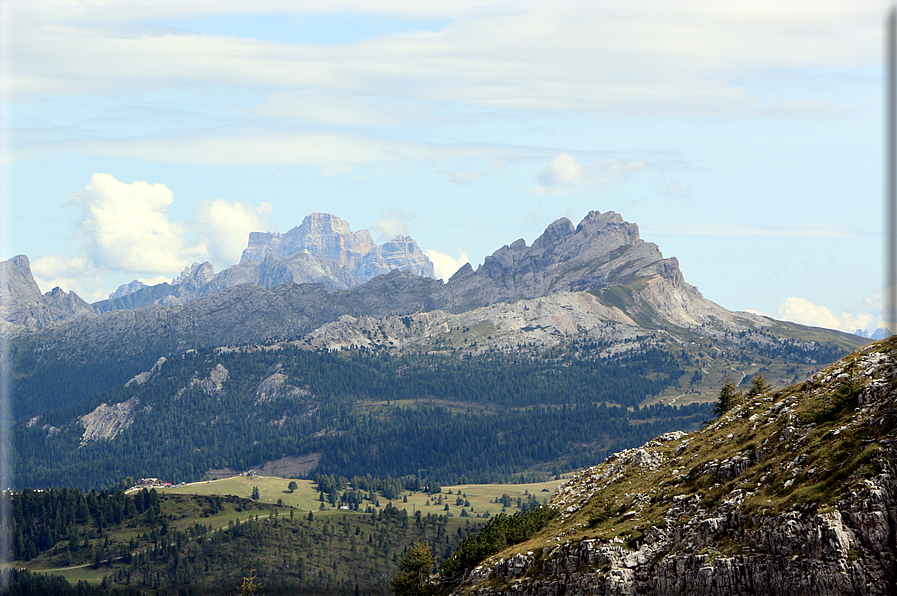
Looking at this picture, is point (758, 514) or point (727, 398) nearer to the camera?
point (758, 514)

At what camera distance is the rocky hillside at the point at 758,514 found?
72.6 meters

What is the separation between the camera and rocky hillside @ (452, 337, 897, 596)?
72.6 meters

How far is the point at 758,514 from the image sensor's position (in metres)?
80.8

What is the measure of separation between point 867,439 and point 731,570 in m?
18.0

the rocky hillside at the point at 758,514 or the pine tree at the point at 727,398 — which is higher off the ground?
the pine tree at the point at 727,398

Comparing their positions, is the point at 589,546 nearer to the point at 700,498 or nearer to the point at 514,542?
the point at 700,498

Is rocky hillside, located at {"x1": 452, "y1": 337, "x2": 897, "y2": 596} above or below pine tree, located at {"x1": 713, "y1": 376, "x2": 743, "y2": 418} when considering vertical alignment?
below

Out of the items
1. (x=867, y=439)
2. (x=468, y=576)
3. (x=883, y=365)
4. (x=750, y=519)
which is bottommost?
(x=468, y=576)

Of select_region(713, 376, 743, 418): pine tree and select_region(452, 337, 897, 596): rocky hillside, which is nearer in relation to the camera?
select_region(452, 337, 897, 596): rocky hillside

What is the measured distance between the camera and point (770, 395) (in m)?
111

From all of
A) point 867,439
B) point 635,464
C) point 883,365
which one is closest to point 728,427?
point 635,464

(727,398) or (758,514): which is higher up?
(727,398)

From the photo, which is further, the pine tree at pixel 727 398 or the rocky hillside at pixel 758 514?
the pine tree at pixel 727 398

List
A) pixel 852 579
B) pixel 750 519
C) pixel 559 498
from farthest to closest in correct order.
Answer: pixel 559 498
pixel 750 519
pixel 852 579
